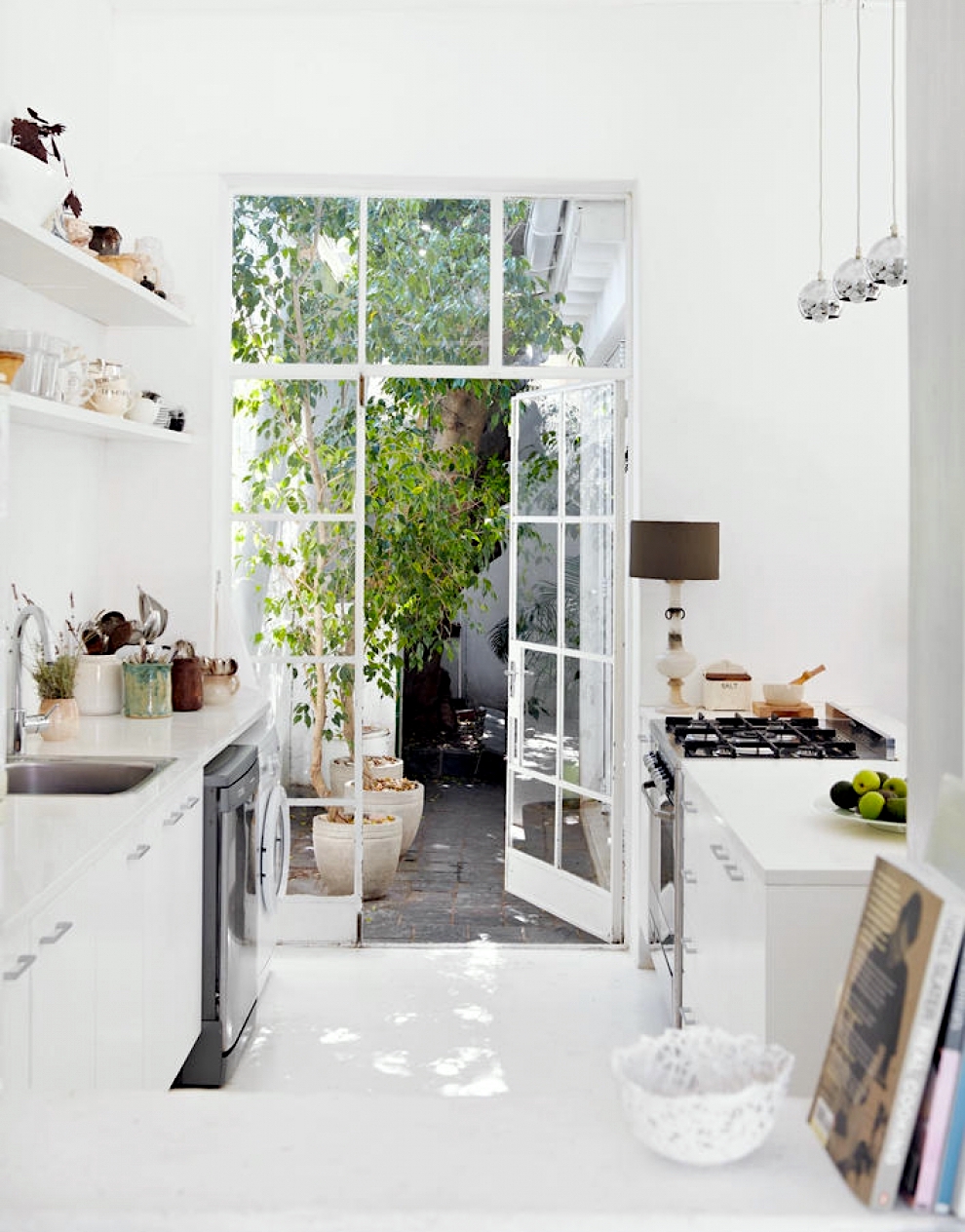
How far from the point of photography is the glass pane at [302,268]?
4.81 meters

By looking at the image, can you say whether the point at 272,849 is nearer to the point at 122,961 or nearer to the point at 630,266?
the point at 122,961

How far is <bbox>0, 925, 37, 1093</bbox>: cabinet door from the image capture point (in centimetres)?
189

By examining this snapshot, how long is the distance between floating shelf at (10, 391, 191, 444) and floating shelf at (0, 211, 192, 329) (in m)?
0.12

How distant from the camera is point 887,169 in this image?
15.1 feet

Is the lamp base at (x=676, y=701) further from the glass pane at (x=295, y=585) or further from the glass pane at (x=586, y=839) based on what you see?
the glass pane at (x=295, y=585)

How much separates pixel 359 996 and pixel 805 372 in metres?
2.71

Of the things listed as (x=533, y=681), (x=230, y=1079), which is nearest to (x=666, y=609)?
(x=533, y=681)

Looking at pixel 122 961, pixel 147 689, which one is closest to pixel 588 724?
pixel 147 689

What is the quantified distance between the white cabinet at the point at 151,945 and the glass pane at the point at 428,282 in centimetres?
220

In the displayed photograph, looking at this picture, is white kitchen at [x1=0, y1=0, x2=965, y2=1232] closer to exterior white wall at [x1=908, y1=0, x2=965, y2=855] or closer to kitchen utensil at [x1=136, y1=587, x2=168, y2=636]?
kitchen utensil at [x1=136, y1=587, x2=168, y2=636]

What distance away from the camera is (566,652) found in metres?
5.04

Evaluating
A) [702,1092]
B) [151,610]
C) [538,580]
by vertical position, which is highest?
[538,580]

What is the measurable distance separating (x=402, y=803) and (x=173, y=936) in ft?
10.9

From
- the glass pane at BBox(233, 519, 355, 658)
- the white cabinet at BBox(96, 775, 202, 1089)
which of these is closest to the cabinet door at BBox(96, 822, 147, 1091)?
the white cabinet at BBox(96, 775, 202, 1089)
